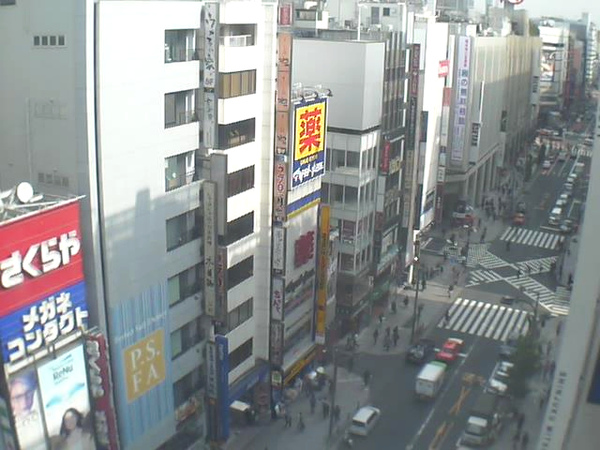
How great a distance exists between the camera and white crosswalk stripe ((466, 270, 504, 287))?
6260 cm

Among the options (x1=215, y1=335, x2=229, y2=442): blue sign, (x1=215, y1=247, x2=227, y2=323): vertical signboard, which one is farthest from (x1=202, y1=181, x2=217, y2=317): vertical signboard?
(x1=215, y1=335, x2=229, y2=442): blue sign

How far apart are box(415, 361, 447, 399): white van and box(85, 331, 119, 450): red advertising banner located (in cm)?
1975

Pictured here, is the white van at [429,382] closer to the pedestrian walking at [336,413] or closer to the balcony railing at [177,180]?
the pedestrian walking at [336,413]

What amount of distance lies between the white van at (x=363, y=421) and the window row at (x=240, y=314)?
7.82 meters

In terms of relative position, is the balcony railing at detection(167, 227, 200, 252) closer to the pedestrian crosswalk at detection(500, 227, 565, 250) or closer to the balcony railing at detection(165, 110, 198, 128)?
the balcony railing at detection(165, 110, 198, 128)

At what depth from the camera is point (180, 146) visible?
3106 cm

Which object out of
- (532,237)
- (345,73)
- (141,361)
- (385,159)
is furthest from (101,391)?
(532,237)

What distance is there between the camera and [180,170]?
3177cm

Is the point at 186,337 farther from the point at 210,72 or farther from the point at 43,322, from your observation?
the point at 210,72

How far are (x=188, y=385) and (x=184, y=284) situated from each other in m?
5.13

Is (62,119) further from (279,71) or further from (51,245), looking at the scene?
(279,71)

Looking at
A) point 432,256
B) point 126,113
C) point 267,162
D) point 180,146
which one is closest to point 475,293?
point 432,256

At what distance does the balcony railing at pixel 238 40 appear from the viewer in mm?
32562

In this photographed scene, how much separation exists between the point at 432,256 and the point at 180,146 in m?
41.3
